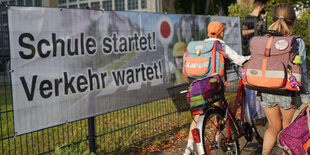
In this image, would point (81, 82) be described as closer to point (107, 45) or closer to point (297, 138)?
point (107, 45)

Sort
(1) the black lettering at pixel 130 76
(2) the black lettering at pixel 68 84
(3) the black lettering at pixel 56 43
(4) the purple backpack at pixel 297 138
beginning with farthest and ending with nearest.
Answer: (1) the black lettering at pixel 130 76 → (2) the black lettering at pixel 68 84 → (3) the black lettering at pixel 56 43 → (4) the purple backpack at pixel 297 138

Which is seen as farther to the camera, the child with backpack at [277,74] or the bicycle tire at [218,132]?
the bicycle tire at [218,132]

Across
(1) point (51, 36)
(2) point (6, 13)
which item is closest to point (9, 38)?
(2) point (6, 13)

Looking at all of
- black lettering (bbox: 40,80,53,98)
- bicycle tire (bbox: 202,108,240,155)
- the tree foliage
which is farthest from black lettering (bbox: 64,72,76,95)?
the tree foliage

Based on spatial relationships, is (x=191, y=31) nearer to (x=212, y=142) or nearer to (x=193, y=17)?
(x=193, y=17)

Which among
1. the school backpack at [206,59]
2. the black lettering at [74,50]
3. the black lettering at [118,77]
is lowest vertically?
the black lettering at [118,77]

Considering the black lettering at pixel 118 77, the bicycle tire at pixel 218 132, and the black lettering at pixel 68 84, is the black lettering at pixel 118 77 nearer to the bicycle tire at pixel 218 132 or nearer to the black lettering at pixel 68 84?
the black lettering at pixel 68 84

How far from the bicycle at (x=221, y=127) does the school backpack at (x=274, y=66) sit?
522 mm

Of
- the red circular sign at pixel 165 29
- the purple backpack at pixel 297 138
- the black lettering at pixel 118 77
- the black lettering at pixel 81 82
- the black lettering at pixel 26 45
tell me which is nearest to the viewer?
the purple backpack at pixel 297 138

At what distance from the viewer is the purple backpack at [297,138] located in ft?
10.7

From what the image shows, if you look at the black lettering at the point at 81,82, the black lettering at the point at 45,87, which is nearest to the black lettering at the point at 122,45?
the black lettering at the point at 81,82

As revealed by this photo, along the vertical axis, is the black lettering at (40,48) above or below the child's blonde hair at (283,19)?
below

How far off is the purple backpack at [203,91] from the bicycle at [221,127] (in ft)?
0.15

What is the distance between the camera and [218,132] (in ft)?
13.7
